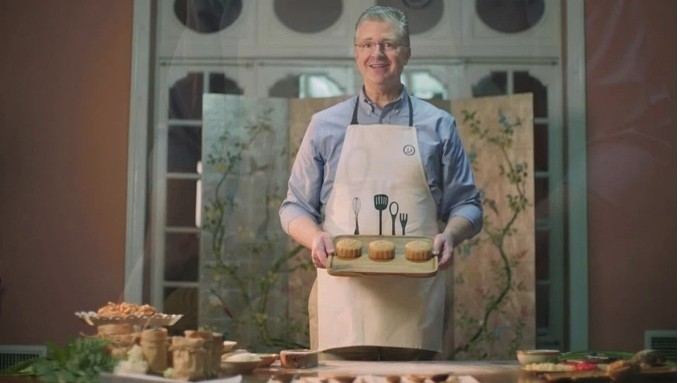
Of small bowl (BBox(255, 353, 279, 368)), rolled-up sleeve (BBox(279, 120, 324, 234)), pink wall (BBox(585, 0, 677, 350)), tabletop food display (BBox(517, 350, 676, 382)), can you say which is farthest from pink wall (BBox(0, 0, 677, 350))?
small bowl (BBox(255, 353, 279, 368))

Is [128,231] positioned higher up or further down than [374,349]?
higher up

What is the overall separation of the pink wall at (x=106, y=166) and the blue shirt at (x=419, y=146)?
0.97 feet

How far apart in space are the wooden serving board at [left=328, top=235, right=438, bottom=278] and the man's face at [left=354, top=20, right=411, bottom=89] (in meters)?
0.36

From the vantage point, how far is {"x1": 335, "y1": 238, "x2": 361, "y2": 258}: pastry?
212 cm

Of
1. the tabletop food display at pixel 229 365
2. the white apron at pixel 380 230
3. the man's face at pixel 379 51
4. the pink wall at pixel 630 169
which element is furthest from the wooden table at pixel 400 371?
the man's face at pixel 379 51

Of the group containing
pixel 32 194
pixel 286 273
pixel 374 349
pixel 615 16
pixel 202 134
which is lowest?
pixel 374 349

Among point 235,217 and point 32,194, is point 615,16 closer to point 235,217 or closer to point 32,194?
point 235,217

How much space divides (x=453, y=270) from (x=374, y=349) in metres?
0.25

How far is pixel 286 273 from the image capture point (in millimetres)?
2248

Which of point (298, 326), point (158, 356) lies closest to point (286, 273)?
point (298, 326)

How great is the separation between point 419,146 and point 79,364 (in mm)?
876

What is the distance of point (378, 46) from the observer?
2244mm

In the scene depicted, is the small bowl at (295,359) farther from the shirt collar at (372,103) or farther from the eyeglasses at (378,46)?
the eyeglasses at (378,46)

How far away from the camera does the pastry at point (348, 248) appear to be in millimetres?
2123
